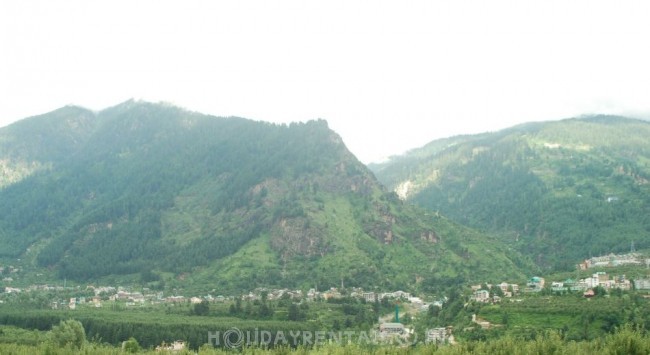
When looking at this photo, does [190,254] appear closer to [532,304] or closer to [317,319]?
[317,319]

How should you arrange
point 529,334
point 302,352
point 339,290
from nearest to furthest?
point 302,352
point 529,334
point 339,290

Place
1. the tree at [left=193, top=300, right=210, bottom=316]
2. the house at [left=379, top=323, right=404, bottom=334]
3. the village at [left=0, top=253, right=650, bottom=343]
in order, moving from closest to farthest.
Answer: the house at [left=379, top=323, right=404, bottom=334], the village at [left=0, top=253, right=650, bottom=343], the tree at [left=193, top=300, right=210, bottom=316]

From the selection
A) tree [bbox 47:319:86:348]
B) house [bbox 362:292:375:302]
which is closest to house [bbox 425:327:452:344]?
tree [bbox 47:319:86:348]

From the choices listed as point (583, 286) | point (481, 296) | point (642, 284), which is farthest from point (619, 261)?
point (481, 296)

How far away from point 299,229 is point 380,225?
2839 cm

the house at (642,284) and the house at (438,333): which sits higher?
the house at (642,284)

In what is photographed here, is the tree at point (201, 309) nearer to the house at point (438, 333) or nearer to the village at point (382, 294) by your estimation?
the village at point (382, 294)

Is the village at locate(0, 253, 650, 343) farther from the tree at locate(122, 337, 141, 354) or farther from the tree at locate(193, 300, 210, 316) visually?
the tree at locate(122, 337, 141, 354)

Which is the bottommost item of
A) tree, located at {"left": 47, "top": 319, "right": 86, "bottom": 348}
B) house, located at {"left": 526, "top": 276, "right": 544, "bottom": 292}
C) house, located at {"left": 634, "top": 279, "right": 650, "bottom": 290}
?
house, located at {"left": 526, "top": 276, "right": 544, "bottom": 292}

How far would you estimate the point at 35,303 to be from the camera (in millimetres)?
141500

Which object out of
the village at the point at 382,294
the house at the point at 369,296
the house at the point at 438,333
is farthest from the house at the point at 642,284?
the house at the point at 369,296

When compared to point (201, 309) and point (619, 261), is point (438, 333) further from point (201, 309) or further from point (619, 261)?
point (619, 261)

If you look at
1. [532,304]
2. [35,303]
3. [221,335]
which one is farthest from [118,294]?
[532,304]

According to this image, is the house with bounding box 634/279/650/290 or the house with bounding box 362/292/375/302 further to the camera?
the house with bounding box 362/292/375/302
